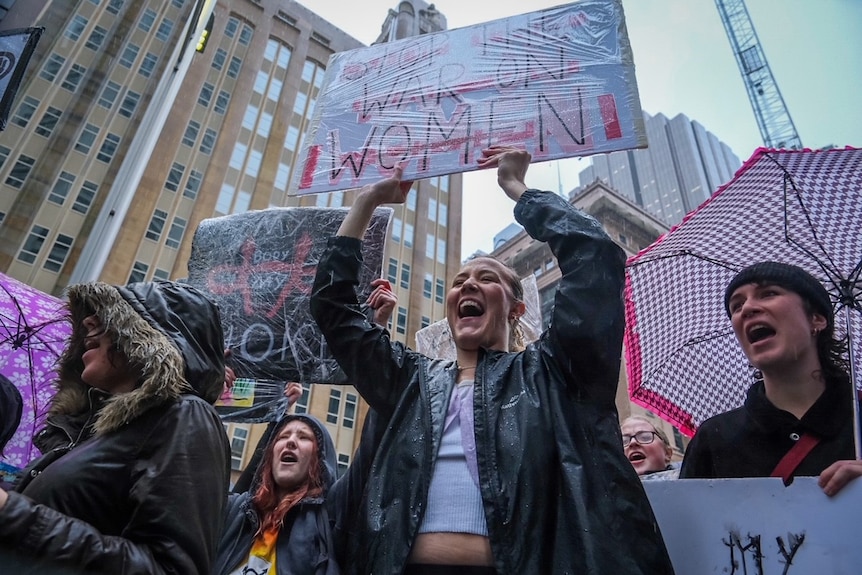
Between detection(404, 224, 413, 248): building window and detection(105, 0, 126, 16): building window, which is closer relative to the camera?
detection(105, 0, 126, 16): building window

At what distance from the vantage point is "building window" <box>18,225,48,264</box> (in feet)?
72.9

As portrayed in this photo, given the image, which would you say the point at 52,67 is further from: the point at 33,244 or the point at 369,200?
the point at 369,200

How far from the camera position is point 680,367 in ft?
11.4

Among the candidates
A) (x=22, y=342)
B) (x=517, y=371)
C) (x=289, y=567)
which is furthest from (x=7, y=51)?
(x=517, y=371)

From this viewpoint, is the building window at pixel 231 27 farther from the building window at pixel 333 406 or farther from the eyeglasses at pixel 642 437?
the eyeglasses at pixel 642 437

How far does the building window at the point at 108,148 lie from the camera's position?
26.0m

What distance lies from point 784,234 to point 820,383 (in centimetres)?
102

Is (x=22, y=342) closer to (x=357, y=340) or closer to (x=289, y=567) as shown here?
(x=289, y=567)

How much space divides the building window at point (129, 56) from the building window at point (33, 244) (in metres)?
10.5

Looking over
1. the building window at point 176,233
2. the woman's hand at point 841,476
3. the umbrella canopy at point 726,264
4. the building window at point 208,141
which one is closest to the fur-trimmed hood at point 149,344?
the woman's hand at point 841,476

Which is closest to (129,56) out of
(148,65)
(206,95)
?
(148,65)

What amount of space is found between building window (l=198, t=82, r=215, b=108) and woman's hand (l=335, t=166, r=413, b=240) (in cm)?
3211

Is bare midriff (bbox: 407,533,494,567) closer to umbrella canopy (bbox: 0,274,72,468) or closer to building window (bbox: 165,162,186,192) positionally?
umbrella canopy (bbox: 0,274,72,468)

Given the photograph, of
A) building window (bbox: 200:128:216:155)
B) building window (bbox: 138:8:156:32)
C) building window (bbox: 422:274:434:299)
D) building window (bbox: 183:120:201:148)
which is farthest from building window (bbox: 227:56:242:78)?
building window (bbox: 422:274:434:299)
